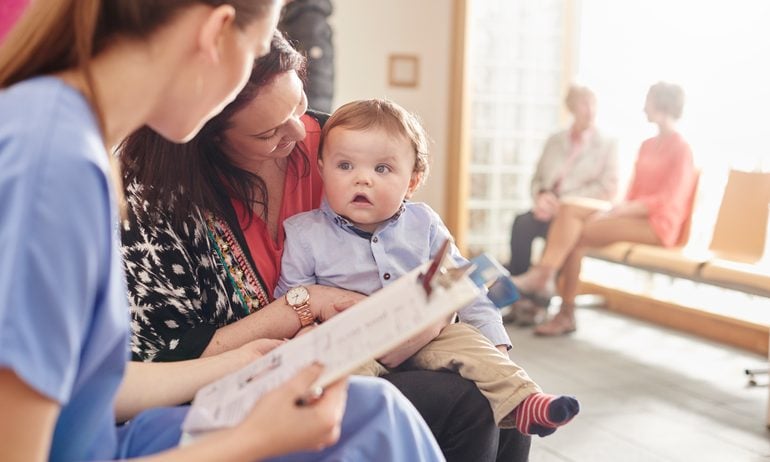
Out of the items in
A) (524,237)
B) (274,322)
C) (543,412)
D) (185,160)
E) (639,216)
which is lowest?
(524,237)

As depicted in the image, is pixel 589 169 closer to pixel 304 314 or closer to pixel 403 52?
pixel 403 52

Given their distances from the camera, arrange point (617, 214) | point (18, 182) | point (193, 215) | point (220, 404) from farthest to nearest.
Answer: point (617, 214) → point (193, 215) → point (220, 404) → point (18, 182)

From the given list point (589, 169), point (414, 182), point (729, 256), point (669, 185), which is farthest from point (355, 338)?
point (589, 169)

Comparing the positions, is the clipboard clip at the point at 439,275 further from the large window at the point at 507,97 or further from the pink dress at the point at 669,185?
the large window at the point at 507,97

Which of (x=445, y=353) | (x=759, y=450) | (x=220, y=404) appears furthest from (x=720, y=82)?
(x=220, y=404)

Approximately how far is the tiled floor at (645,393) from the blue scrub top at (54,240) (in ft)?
6.56

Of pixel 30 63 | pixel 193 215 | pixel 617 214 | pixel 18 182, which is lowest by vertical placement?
pixel 617 214

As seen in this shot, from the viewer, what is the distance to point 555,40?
5.90 m

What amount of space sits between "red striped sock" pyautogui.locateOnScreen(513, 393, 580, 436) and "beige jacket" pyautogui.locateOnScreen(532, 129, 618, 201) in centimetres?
320

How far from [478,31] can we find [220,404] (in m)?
5.12

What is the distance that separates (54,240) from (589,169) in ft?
13.4

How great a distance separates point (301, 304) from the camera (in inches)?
59.3

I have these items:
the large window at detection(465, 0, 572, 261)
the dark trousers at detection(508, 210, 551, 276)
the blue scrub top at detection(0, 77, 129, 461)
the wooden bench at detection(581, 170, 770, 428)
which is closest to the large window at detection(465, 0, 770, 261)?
the large window at detection(465, 0, 572, 261)

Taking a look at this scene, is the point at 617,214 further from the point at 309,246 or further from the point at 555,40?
the point at 309,246
